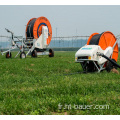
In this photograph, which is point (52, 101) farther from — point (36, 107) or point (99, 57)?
point (99, 57)

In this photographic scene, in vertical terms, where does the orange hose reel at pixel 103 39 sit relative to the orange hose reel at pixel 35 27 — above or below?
below

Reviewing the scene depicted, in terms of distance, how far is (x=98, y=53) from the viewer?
29.7ft

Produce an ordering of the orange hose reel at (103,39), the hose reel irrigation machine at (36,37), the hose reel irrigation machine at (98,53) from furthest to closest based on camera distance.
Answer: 1. the hose reel irrigation machine at (36,37)
2. the orange hose reel at (103,39)
3. the hose reel irrigation machine at (98,53)

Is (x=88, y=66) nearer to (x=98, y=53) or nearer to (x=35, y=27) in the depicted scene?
(x=98, y=53)

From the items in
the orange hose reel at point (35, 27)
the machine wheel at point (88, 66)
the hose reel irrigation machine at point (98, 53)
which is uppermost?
the orange hose reel at point (35, 27)

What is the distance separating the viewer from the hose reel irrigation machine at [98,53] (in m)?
8.89

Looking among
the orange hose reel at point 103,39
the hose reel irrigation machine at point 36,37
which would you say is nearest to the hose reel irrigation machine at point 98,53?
the orange hose reel at point 103,39

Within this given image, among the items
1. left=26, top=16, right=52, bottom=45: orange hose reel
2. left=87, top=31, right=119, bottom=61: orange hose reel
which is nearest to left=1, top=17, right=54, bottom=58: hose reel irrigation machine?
left=26, top=16, right=52, bottom=45: orange hose reel

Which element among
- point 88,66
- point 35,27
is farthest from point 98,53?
point 35,27

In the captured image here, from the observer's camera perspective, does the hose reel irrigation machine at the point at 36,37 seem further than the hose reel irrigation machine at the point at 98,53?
Yes

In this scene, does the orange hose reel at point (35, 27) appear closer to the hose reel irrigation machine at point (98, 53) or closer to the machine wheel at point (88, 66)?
the hose reel irrigation machine at point (98, 53)

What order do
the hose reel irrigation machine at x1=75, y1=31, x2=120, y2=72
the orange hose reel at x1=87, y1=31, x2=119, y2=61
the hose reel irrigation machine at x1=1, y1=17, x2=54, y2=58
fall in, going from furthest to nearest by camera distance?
1. the hose reel irrigation machine at x1=1, y1=17, x2=54, y2=58
2. the orange hose reel at x1=87, y1=31, x2=119, y2=61
3. the hose reel irrigation machine at x1=75, y1=31, x2=120, y2=72

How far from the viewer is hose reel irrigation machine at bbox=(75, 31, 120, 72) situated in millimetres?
8891

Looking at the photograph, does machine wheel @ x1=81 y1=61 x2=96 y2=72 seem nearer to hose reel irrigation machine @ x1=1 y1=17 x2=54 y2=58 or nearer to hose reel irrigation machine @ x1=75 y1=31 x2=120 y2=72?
hose reel irrigation machine @ x1=75 y1=31 x2=120 y2=72
